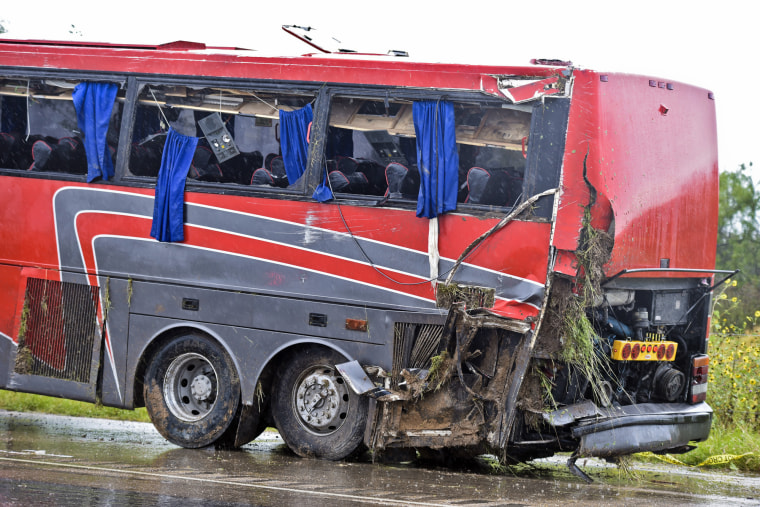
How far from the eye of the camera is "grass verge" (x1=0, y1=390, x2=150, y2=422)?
12680 millimetres

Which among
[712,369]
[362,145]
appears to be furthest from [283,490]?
[712,369]

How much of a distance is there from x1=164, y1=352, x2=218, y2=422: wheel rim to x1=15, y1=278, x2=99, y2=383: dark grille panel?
0.90m

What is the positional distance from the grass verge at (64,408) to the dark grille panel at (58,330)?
2.02 meters

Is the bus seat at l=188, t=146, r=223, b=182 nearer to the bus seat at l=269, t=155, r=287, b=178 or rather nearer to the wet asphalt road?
the bus seat at l=269, t=155, r=287, b=178

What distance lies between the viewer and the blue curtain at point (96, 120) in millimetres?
10266

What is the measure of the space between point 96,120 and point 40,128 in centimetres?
83

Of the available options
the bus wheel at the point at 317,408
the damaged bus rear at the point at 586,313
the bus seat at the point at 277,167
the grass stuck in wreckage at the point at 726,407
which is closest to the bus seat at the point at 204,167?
the bus seat at the point at 277,167

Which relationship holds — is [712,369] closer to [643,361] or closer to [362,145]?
[643,361]

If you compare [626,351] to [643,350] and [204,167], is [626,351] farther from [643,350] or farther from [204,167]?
[204,167]

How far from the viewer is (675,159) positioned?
30.3 feet

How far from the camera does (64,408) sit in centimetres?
1276

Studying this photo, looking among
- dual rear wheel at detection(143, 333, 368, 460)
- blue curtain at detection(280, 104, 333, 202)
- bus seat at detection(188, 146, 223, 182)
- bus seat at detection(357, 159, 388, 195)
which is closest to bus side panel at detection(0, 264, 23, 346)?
dual rear wheel at detection(143, 333, 368, 460)

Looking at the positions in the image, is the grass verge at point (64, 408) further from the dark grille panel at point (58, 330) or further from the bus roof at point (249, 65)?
the bus roof at point (249, 65)

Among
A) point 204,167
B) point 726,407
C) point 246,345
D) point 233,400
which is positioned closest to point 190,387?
point 233,400
